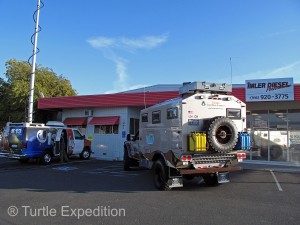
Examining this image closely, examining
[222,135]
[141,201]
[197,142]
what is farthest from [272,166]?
[141,201]

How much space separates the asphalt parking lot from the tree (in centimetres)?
1903

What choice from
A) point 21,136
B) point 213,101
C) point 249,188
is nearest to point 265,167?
point 249,188

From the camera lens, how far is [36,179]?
43.0 feet

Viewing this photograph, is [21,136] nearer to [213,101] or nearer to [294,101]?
[213,101]

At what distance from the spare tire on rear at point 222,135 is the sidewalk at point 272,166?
698cm

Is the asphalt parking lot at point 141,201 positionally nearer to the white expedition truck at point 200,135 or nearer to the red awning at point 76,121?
the white expedition truck at point 200,135

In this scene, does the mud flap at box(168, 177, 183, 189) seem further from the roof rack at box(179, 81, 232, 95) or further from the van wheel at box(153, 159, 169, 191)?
the roof rack at box(179, 81, 232, 95)

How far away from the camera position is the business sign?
16.8m

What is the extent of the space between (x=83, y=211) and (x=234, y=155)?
16.7 ft

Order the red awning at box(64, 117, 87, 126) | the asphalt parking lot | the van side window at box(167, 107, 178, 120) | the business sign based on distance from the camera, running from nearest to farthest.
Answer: the asphalt parking lot → the van side window at box(167, 107, 178, 120) → the business sign → the red awning at box(64, 117, 87, 126)

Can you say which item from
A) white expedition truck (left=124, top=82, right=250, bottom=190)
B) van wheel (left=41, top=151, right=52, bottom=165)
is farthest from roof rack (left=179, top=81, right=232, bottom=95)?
van wheel (left=41, top=151, right=52, bottom=165)

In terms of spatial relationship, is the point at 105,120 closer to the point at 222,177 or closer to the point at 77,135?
the point at 77,135

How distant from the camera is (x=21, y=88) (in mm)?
31688

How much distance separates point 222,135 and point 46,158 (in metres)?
12.3
